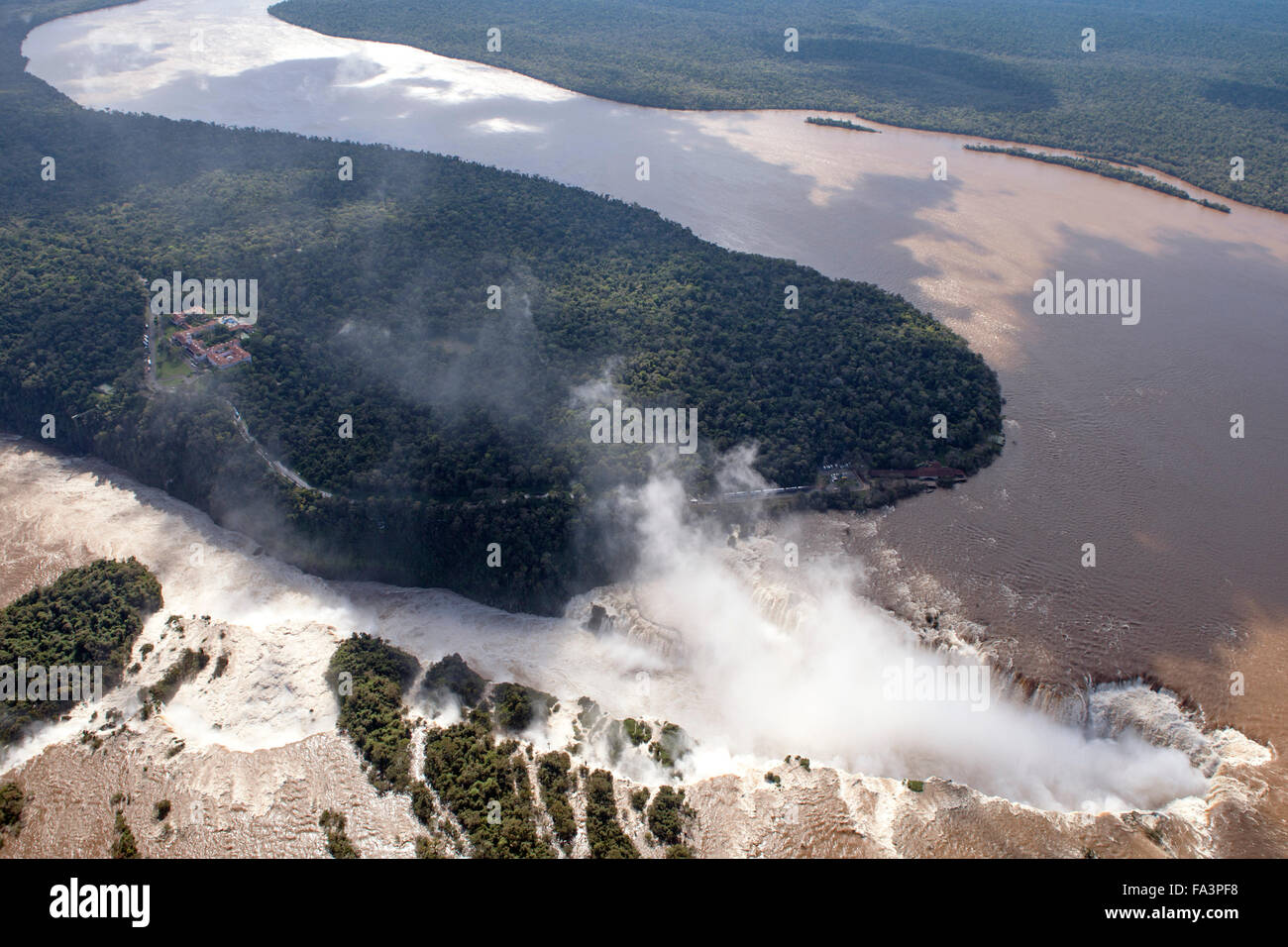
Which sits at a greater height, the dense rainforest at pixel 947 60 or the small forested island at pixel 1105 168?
the dense rainforest at pixel 947 60

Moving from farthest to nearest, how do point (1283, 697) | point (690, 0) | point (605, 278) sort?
1. point (690, 0)
2. point (605, 278)
3. point (1283, 697)

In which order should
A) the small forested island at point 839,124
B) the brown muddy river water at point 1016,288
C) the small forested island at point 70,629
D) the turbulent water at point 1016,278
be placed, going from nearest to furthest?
the small forested island at point 70,629 → the brown muddy river water at point 1016,288 → the turbulent water at point 1016,278 → the small forested island at point 839,124

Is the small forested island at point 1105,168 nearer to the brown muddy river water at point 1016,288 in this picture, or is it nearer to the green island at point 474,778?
the brown muddy river water at point 1016,288

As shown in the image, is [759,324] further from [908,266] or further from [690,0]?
[690,0]

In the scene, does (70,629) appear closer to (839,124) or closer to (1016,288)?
(1016,288)

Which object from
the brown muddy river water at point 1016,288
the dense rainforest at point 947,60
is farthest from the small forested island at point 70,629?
the dense rainforest at point 947,60

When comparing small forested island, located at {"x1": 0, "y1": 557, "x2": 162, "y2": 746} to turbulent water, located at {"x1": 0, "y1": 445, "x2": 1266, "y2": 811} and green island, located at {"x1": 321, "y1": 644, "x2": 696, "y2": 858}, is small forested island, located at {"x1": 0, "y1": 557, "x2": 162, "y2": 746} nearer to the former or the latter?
turbulent water, located at {"x1": 0, "y1": 445, "x2": 1266, "y2": 811}

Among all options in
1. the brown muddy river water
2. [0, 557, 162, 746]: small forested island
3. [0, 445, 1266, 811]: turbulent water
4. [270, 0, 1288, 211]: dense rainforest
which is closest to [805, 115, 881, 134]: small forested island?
the brown muddy river water
